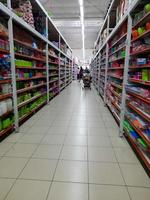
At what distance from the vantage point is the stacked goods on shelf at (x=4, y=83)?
252 cm

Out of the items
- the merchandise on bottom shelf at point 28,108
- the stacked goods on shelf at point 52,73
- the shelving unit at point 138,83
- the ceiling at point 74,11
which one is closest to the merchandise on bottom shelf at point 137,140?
the shelving unit at point 138,83

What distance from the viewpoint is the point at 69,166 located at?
195 centimetres

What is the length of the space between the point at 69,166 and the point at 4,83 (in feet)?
6.01

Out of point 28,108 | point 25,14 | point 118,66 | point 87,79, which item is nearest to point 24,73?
point 28,108

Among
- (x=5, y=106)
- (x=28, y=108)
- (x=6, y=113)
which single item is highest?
(x=5, y=106)

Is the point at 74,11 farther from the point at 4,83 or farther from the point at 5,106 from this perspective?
the point at 5,106

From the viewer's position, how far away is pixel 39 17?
4445mm

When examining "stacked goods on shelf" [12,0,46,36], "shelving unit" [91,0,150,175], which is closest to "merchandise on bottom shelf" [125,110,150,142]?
"shelving unit" [91,0,150,175]

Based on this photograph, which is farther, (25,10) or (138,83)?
(25,10)

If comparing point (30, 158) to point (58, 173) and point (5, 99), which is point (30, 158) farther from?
point (5, 99)

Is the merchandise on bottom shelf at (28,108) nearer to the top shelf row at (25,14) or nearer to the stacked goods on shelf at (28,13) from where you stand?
the top shelf row at (25,14)

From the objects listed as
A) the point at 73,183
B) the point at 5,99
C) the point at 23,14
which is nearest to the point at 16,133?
the point at 5,99

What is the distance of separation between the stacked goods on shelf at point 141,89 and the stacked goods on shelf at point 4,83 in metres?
2.16

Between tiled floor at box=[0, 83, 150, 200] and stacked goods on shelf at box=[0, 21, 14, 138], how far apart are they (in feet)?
0.97
